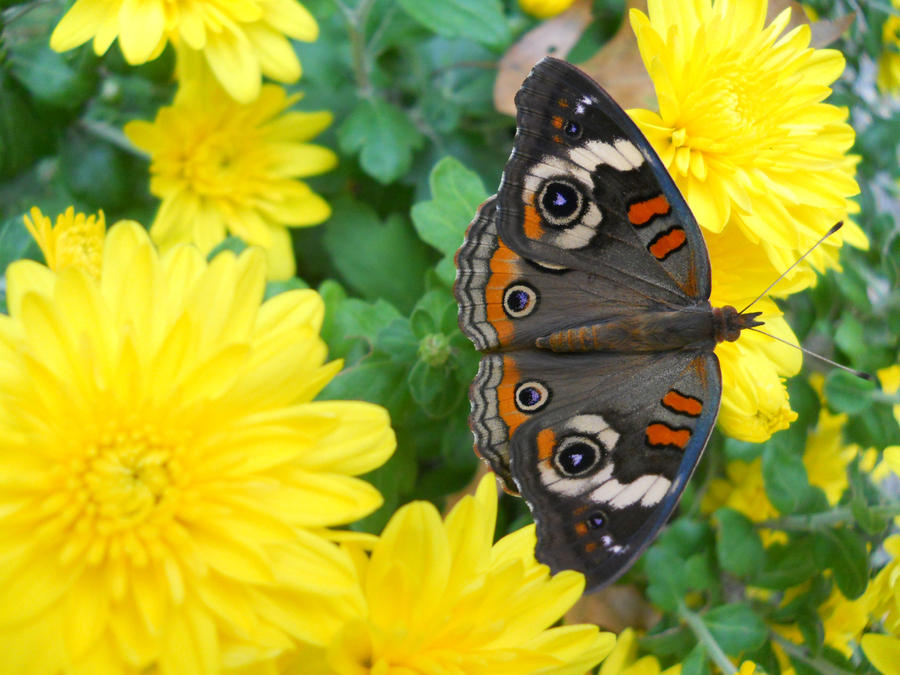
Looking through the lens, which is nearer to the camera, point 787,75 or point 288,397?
point 288,397

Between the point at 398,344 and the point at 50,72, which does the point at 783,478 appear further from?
the point at 50,72

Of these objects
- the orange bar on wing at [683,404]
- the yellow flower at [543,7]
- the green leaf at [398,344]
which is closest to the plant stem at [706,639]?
the orange bar on wing at [683,404]

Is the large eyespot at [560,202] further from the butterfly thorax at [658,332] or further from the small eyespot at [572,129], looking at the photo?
the butterfly thorax at [658,332]

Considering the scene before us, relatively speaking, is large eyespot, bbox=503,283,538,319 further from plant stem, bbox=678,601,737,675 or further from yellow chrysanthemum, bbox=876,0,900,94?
yellow chrysanthemum, bbox=876,0,900,94

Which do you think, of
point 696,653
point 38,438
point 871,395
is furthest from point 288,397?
point 871,395

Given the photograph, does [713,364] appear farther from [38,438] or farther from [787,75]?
[38,438]

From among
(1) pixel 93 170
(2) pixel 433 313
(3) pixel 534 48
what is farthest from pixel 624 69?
(1) pixel 93 170

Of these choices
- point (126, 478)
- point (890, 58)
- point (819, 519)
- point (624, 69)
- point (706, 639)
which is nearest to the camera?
point (126, 478)
